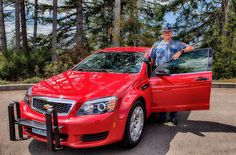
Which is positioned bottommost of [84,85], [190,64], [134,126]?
[134,126]

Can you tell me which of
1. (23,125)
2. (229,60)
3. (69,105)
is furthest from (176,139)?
(229,60)

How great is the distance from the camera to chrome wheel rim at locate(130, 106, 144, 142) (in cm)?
473

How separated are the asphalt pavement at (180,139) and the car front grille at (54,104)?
740 mm

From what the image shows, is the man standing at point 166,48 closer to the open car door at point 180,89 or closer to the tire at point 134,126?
the open car door at point 180,89

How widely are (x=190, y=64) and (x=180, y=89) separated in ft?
1.79

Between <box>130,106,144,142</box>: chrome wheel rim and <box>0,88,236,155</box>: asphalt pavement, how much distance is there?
19cm

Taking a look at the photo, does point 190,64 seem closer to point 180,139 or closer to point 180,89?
point 180,89

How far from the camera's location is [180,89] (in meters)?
5.46

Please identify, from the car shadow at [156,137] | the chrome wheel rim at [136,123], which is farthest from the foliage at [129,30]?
the chrome wheel rim at [136,123]

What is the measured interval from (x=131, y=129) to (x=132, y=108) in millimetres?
335

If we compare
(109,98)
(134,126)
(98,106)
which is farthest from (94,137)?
(134,126)

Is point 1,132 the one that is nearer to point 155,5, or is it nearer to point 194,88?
point 194,88

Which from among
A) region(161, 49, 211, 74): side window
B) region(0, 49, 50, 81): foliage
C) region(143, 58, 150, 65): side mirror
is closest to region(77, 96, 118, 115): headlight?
region(143, 58, 150, 65): side mirror

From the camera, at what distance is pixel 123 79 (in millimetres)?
4984
